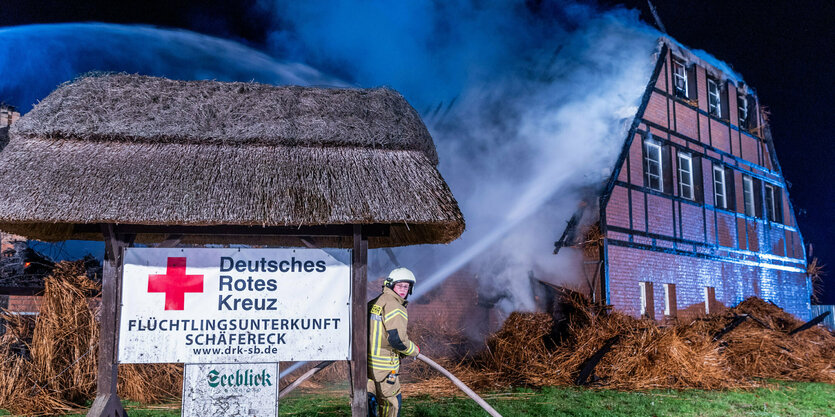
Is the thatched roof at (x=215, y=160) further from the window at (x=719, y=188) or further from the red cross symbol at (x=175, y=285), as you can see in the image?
the window at (x=719, y=188)

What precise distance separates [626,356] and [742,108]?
12678 mm

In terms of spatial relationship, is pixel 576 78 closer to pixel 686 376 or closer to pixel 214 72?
pixel 686 376

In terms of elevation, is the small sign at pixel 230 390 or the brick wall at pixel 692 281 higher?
the brick wall at pixel 692 281

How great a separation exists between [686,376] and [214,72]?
1828cm

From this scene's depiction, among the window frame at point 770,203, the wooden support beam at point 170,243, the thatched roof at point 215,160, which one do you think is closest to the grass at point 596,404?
the wooden support beam at point 170,243

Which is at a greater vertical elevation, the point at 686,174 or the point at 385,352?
the point at 686,174

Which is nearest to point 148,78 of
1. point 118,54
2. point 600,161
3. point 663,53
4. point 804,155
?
point 600,161

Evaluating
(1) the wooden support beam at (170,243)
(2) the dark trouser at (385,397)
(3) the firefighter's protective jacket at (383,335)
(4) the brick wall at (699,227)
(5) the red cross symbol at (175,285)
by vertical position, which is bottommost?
(2) the dark trouser at (385,397)

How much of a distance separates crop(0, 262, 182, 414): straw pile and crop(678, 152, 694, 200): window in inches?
560

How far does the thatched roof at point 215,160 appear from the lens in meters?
5.19

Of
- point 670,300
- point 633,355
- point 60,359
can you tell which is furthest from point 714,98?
point 60,359

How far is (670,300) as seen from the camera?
1641 cm

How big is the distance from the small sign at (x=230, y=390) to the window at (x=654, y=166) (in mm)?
13250

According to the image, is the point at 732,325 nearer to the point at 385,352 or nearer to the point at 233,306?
the point at 385,352
